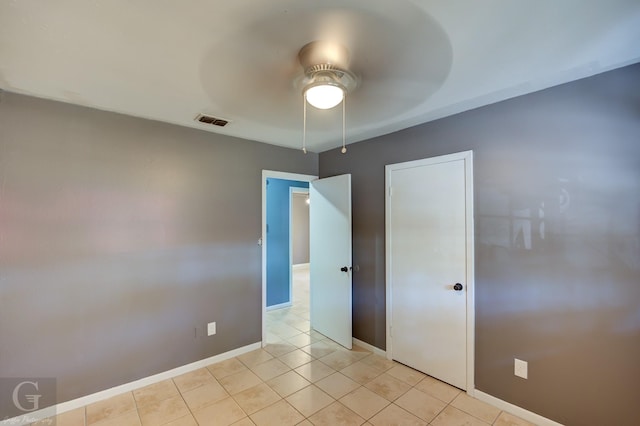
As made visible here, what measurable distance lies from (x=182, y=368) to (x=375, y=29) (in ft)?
10.6

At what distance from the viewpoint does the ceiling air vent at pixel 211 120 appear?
247 cm

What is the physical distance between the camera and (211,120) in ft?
8.42

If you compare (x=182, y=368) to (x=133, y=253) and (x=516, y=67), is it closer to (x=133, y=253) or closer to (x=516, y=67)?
(x=133, y=253)

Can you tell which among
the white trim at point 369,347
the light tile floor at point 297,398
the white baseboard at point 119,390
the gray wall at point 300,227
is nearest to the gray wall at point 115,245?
the white baseboard at point 119,390

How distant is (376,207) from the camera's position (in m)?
3.10

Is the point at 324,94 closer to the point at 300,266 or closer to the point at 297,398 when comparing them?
the point at 297,398

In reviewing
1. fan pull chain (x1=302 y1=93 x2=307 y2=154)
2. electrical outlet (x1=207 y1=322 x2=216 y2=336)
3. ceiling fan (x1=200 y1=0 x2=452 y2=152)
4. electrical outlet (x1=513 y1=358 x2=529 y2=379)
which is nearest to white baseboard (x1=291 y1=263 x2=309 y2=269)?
electrical outlet (x1=207 y1=322 x2=216 y2=336)

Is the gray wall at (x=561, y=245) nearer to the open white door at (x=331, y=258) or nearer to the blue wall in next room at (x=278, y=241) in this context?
the open white door at (x=331, y=258)

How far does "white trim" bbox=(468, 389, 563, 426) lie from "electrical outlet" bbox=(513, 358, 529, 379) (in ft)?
0.82

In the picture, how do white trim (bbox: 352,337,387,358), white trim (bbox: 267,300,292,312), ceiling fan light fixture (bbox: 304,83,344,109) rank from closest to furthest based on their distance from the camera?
ceiling fan light fixture (bbox: 304,83,344,109), white trim (bbox: 352,337,387,358), white trim (bbox: 267,300,292,312)

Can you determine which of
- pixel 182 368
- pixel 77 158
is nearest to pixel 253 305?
pixel 182 368

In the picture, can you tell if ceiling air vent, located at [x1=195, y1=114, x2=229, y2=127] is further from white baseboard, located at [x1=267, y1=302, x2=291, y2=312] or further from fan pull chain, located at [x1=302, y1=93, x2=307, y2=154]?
white baseboard, located at [x1=267, y1=302, x2=291, y2=312]

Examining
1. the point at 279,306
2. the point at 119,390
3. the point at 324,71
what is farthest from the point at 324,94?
the point at 279,306

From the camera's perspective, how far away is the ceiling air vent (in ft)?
8.09
